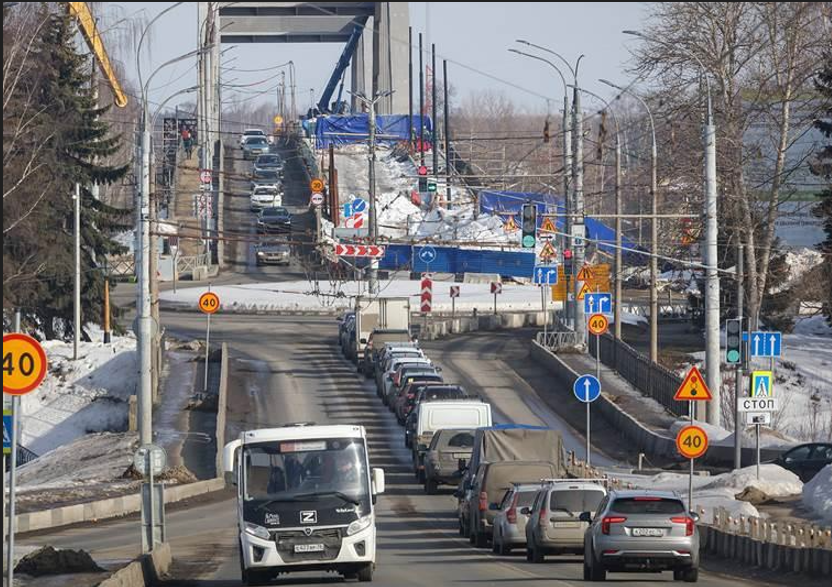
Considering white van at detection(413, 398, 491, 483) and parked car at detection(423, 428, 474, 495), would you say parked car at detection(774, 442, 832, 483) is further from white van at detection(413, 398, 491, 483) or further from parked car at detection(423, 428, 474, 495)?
parked car at detection(423, 428, 474, 495)

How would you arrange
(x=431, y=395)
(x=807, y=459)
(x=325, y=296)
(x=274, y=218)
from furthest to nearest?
(x=274, y=218) < (x=325, y=296) < (x=431, y=395) < (x=807, y=459)

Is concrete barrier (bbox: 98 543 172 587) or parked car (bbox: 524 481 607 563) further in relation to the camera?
parked car (bbox: 524 481 607 563)

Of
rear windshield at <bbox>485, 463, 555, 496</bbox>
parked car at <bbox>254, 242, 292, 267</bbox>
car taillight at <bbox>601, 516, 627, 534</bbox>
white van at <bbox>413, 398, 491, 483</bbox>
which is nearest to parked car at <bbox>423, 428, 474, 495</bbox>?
white van at <bbox>413, 398, 491, 483</bbox>

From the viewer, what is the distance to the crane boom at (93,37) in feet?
199

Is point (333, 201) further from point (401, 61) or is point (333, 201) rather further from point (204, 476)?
point (204, 476)

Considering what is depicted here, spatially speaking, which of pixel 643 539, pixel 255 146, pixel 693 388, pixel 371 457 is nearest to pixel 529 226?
pixel 371 457

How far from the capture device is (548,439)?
33.1 meters

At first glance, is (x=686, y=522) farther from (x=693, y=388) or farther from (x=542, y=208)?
(x=542, y=208)

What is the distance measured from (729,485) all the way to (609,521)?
1423 centimetres

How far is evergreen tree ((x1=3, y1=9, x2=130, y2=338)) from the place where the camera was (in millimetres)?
59562

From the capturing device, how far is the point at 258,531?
2000cm

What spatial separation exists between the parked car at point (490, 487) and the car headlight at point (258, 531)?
882 cm

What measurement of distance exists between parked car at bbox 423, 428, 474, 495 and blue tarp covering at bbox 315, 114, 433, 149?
8716 cm

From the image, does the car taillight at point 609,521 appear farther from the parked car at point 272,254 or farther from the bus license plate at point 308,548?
the parked car at point 272,254
